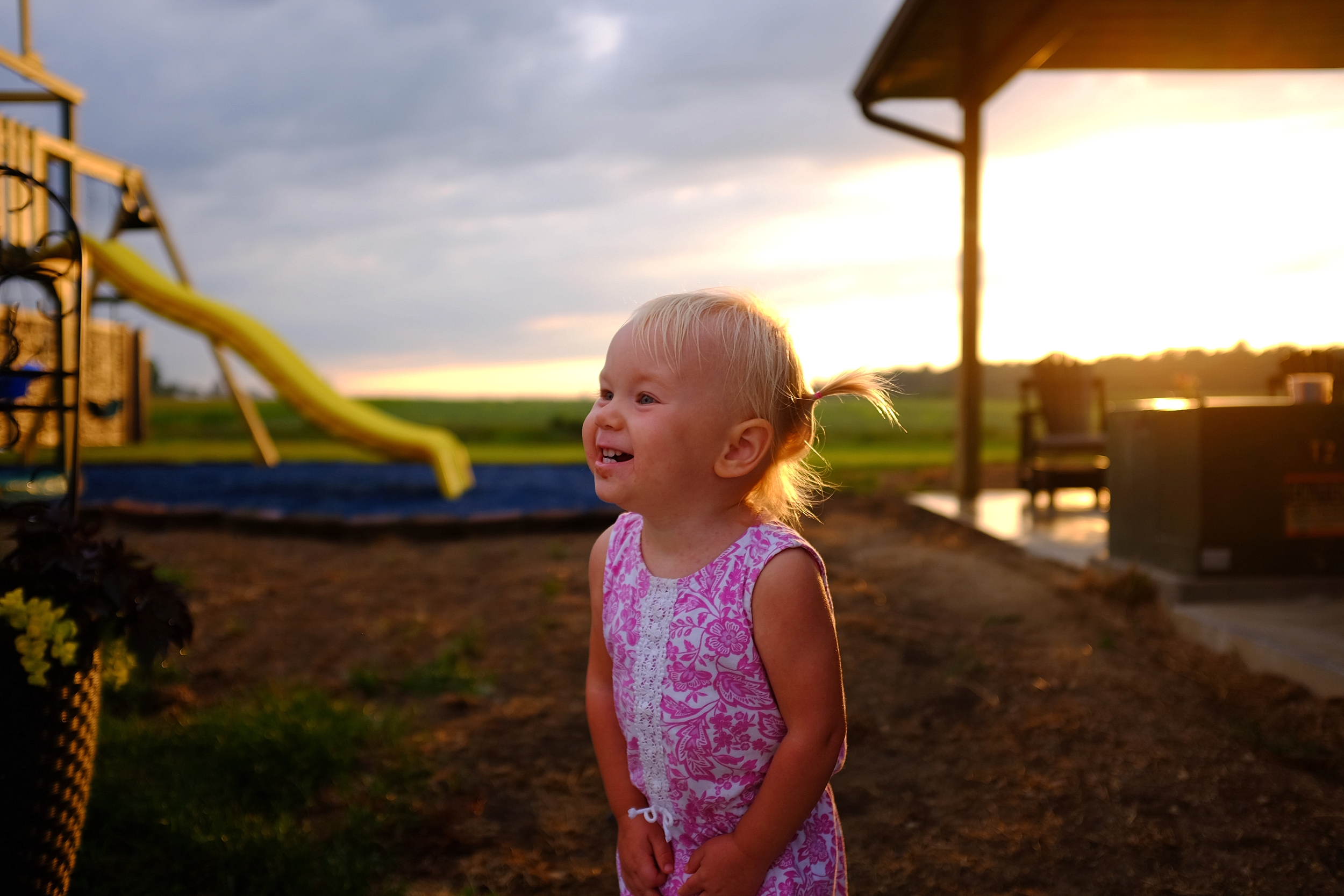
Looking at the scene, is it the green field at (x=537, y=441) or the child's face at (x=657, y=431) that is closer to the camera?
the child's face at (x=657, y=431)

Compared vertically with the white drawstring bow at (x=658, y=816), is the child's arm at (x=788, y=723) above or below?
above

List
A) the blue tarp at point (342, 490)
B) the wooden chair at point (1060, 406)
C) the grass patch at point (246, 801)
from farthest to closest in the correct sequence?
the blue tarp at point (342, 490) → the wooden chair at point (1060, 406) → the grass patch at point (246, 801)

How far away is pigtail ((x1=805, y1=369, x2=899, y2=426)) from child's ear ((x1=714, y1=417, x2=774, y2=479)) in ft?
0.40

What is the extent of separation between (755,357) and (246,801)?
87.4 inches

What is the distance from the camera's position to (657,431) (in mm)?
1311

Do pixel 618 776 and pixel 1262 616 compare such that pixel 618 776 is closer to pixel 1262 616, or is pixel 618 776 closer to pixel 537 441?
pixel 1262 616

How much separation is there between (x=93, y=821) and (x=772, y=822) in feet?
7.23

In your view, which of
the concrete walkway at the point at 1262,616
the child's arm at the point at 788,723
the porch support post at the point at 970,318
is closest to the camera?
the child's arm at the point at 788,723

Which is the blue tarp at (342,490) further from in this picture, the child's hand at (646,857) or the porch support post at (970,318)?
the child's hand at (646,857)

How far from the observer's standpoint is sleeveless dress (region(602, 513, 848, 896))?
4.35ft

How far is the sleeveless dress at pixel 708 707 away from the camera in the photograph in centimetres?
133

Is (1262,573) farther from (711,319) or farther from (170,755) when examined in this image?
(170,755)

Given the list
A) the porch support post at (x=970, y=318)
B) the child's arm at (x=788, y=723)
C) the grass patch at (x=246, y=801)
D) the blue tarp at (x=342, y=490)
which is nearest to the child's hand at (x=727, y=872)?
the child's arm at (x=788, y=723)

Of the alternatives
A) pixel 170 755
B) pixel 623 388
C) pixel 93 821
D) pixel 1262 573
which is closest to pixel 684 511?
pixel 623 388
